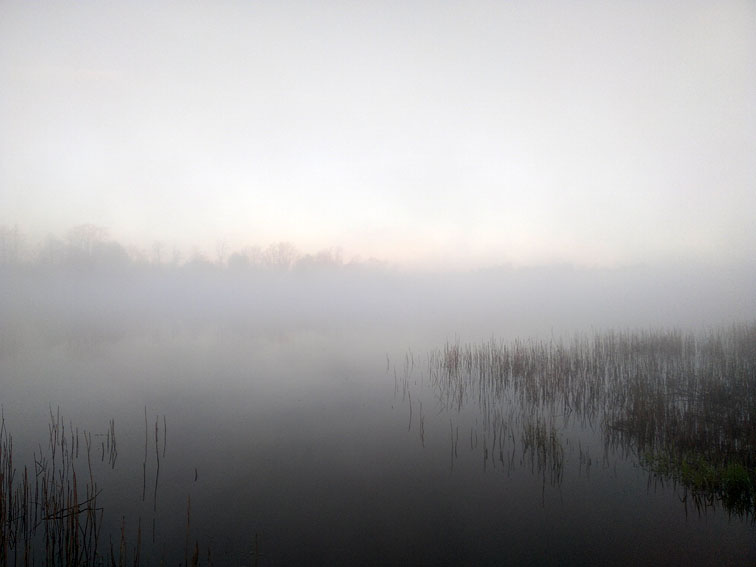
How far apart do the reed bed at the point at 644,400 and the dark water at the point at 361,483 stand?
26 cm

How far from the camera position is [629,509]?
16.3ft

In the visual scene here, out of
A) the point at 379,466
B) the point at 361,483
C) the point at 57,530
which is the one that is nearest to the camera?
the point at 57,530

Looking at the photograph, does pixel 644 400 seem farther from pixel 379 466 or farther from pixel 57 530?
pixel 57 530

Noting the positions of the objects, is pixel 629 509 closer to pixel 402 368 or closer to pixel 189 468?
pixel 189 468

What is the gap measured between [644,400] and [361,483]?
25.9 feet

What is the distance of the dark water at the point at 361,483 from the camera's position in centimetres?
440

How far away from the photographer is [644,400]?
832 cm

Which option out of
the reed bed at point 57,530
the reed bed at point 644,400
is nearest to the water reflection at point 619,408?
the reed bed at point 644,400

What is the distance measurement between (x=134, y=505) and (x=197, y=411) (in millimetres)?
4542

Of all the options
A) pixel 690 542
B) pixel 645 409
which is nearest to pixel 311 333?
pixel 645 409

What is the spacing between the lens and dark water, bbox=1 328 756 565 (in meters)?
4.40

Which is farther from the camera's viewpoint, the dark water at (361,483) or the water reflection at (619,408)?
the water reflection at (619,408)

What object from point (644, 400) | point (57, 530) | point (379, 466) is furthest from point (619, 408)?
point (57, 530)

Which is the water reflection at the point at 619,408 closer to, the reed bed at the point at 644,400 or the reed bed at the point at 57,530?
the reed bed at the point at 644,400
